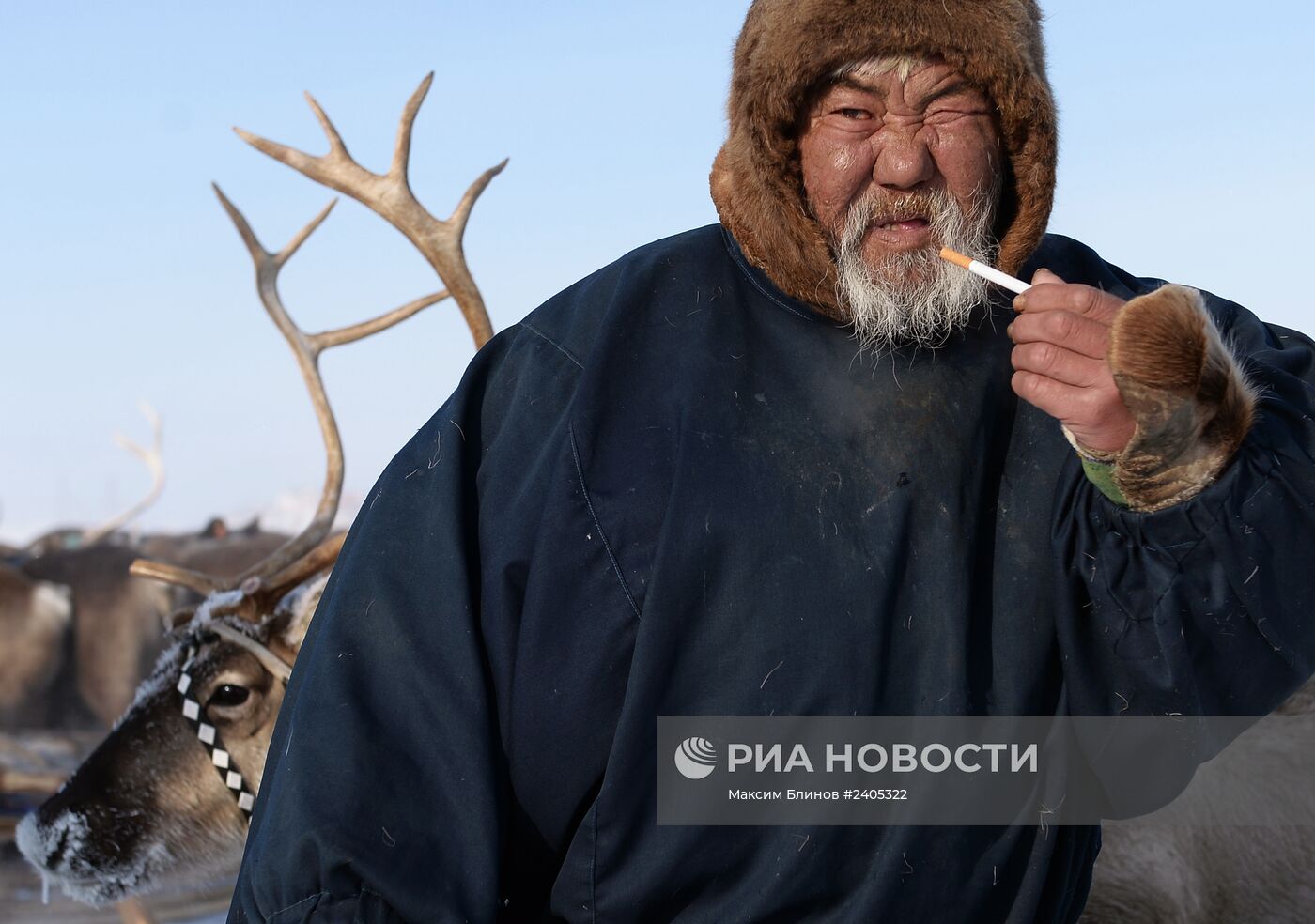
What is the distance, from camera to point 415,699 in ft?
5.13

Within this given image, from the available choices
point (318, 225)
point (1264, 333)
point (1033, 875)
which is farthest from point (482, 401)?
point (318, 225)

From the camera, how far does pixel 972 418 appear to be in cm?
172

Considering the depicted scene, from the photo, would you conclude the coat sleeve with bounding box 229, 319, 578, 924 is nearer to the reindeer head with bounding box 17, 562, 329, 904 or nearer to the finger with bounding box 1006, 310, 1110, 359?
the finger with bounding box 1006, 310, 1110, 359

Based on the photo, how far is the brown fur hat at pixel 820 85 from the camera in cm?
166

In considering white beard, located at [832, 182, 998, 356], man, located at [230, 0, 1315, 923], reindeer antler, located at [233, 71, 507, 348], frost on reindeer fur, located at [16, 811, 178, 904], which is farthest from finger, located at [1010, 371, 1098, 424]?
frost on reindeer fur, located at [16, 811, 178, 904]

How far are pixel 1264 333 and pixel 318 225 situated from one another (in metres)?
3.84

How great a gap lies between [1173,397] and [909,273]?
46 centimetres

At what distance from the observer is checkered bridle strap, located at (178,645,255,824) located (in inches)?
147

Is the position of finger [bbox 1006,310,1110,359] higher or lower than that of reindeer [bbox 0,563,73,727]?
higher

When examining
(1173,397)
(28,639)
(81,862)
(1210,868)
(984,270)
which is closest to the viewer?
(1173,397)

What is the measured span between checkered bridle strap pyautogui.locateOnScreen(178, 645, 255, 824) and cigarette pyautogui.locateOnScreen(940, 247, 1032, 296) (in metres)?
2.79

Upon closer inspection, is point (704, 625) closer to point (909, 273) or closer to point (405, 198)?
point (909, 273)
